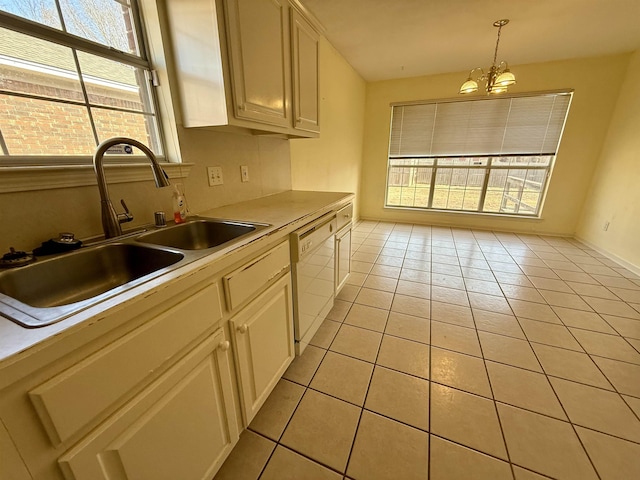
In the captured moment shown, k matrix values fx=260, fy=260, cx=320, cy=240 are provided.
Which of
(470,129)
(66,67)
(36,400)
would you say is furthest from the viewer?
(470,129)

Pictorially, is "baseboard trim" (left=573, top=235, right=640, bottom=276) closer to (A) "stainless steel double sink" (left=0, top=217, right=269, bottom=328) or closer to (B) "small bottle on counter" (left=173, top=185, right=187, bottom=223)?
(A) "stainless steel double sink" (left=0, top=217, right=269, bottom=328)

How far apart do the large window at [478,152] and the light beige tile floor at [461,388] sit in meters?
1.94

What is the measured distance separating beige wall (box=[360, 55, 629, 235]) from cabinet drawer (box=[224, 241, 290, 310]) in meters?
3.94

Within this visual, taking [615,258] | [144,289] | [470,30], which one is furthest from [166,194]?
[615,258]

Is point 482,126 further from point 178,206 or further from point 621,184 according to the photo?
point 178,206

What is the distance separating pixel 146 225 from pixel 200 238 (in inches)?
9.6

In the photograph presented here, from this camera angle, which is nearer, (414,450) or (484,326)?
(414,450)

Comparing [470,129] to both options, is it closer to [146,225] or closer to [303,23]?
[303,23]

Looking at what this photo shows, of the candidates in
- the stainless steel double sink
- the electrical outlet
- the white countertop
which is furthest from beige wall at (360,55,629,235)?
the stainless steel double sink

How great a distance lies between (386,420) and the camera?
1254 mm

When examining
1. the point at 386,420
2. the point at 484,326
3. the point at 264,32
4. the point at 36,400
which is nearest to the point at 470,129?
the point at 484,326

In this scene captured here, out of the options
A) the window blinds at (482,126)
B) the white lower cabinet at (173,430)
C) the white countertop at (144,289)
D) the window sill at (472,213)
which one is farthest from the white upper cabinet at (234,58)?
the window sill at (472,213)

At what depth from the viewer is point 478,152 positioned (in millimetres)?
4051

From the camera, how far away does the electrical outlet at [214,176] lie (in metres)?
1.56
